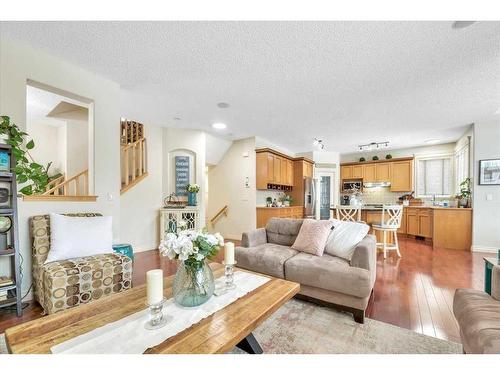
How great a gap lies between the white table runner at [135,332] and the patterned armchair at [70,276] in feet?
3.83

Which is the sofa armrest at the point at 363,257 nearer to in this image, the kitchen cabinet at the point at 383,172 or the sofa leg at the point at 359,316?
the sofa leg at the point at 359,316

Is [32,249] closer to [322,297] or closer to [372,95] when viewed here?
[322,297]

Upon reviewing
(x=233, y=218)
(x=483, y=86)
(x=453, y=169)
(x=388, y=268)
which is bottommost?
(x=388, y=268)

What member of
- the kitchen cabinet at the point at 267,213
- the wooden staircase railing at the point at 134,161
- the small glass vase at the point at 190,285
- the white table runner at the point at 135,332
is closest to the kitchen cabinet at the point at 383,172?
the kitchen cabinet at the point at 267,213

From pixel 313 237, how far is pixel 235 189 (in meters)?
3.22

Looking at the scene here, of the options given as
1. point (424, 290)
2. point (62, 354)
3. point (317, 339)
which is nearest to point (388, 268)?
point (424, 290)

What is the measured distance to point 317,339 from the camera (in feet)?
5.35

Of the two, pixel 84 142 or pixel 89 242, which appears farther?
pixel 84 142

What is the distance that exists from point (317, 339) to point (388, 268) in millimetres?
2260

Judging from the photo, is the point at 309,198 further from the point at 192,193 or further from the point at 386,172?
the point at 192,193

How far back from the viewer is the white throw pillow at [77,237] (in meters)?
2.10

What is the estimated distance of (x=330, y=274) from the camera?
200 centimetres

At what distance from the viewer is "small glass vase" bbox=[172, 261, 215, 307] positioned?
1.25 metres

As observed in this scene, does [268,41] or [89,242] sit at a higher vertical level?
[268,41]
